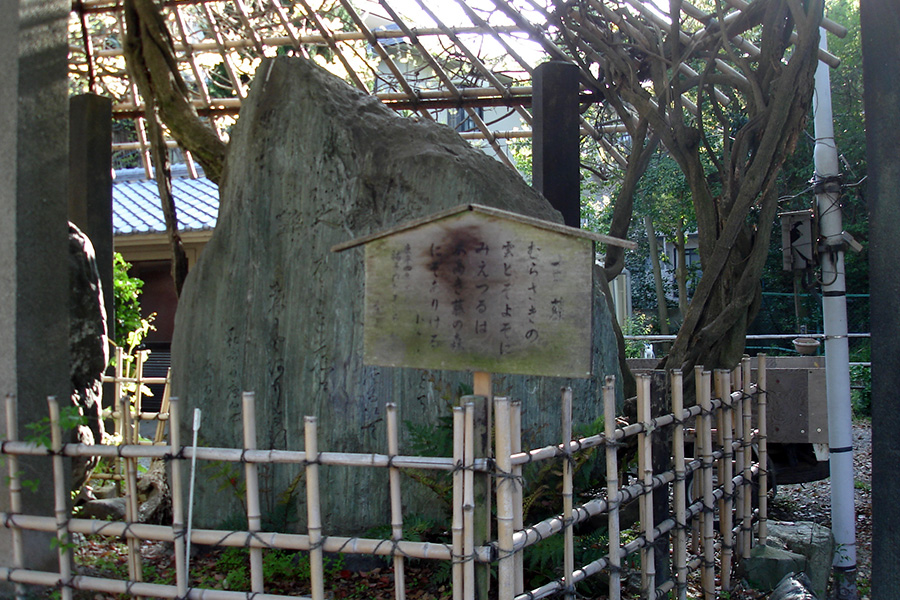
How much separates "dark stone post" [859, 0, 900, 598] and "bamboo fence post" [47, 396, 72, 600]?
13.2ft

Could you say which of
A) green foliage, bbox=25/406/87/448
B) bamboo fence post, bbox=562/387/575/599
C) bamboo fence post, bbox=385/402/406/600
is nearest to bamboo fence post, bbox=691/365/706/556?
bamboo fence post, bbox=562/387/575/599

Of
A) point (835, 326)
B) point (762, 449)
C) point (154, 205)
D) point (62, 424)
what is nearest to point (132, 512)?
point (62, 424)

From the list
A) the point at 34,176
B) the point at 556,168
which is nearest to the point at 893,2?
the point at 556,168

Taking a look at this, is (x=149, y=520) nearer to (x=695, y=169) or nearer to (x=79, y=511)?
(x=79, y=511)

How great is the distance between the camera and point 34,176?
13.1 feet

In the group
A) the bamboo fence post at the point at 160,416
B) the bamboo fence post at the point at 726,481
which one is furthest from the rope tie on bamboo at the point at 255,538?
the bamboo fence post at the point at 160,416

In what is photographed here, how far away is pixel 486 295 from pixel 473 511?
81 centimetres

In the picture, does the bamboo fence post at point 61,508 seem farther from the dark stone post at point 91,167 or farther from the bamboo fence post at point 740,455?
the dark stone post at point 91,167

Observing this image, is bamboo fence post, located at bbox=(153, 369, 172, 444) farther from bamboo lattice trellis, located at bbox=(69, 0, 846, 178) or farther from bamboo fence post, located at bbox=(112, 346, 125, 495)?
bamboo lattice trellis, located at bbox=(69, 0, 846, 178)

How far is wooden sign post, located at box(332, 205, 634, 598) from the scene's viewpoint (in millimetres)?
2844

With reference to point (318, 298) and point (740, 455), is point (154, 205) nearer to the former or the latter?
point (318, 298)

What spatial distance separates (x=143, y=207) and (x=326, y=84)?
8.98 m

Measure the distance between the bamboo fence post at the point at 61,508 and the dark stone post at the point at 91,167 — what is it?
4.98 metres

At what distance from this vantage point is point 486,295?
2910 millimetres
